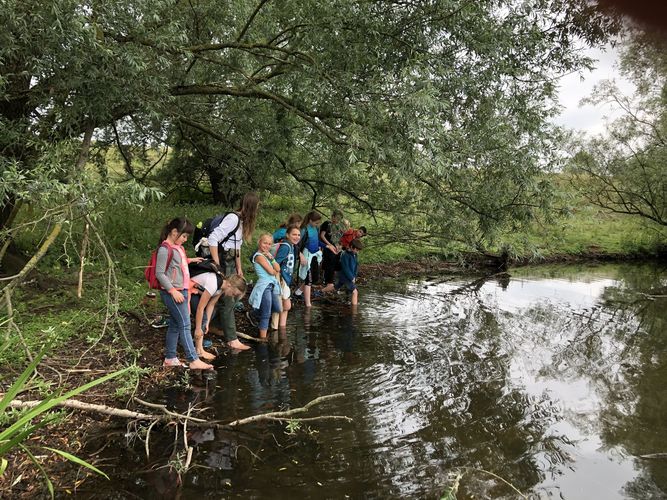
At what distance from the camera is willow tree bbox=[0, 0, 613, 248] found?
5.57 m

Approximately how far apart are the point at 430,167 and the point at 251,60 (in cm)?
530

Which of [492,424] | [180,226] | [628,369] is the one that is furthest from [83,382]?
[628,369]

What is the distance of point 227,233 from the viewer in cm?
687

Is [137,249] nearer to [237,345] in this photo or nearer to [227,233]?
[227,233]

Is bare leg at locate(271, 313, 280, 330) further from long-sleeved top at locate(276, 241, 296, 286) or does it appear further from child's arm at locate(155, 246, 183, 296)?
child's arm at locate(155, 246, 183, 296)

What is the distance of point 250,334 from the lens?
780 centimetres

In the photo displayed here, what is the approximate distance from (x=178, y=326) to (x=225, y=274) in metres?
1.57

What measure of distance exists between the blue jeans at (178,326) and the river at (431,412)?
460 mm

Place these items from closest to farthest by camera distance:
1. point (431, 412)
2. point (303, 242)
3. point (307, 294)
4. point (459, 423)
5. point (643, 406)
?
point (459, 423)
point (431, 412)
point (643, 406)
point (303, 242)
point (307, 294)

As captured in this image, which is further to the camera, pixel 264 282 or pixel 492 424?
pixel 264 282

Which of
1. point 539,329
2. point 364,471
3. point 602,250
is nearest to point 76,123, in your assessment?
point 364,471

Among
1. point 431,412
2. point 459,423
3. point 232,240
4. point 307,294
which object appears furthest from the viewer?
point 307,294

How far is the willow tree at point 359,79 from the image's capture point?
5.57 meters

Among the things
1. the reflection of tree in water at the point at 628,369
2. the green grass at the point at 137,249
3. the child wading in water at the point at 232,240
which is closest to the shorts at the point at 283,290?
the child wading in water at the point at 232,240
